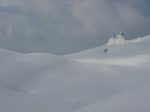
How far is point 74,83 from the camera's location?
11234 mm

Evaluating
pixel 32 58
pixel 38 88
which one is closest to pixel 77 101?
pixel 38 88

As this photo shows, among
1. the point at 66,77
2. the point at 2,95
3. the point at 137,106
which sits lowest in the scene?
the point at 137,106

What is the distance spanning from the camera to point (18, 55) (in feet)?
46.9

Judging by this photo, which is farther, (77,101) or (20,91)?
(20,91)

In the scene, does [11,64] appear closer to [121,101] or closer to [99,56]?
[99,56]

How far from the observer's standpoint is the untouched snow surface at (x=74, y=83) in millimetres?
7098

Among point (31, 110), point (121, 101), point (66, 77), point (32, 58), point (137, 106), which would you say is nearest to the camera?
point (137, 106)

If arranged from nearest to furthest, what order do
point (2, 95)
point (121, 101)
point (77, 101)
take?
point (121, 101), point (77, 101), point (2, 95)

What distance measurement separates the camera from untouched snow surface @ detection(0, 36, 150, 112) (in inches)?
279

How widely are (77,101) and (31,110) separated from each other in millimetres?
1276

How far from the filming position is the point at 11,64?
1261 cm

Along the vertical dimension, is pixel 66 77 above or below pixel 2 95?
above

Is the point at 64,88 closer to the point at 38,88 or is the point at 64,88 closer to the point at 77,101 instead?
the point at 38,88

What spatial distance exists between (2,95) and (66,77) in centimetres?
266
